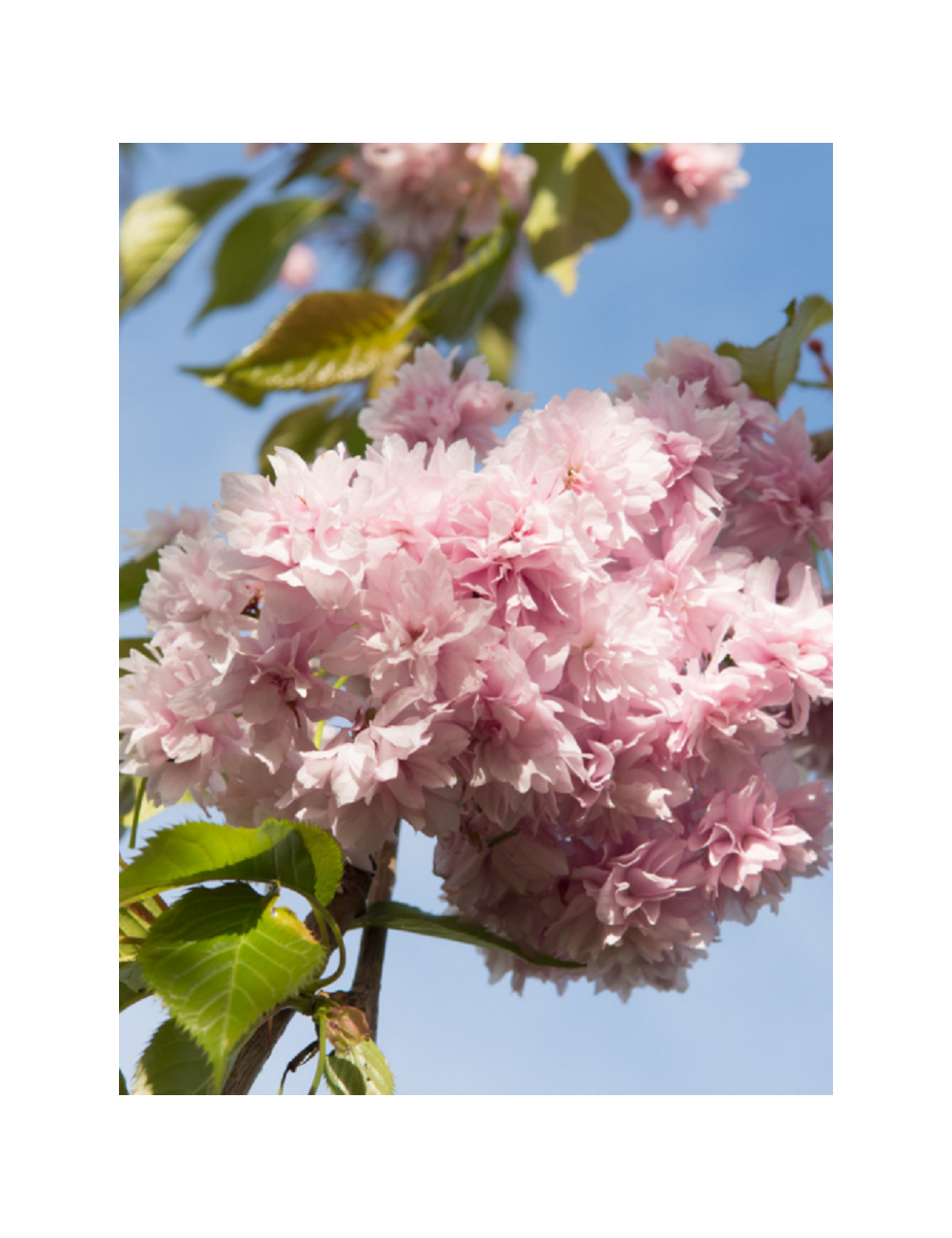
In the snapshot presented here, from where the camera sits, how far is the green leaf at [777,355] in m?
0.66

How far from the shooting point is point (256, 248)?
111cm

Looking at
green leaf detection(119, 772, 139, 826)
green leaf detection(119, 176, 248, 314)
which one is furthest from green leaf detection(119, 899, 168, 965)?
green leaf detection(119, 176, 248, 314)

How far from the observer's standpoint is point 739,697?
50cm

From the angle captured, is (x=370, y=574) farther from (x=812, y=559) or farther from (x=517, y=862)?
(x=812, y=559)

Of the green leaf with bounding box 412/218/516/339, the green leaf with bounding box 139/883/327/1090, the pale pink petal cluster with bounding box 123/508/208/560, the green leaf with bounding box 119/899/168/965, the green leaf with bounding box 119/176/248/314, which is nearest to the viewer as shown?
the green leaf with bounding box 139/883/327/1090

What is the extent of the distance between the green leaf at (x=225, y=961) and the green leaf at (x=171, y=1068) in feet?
0.09

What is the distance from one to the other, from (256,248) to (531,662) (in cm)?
85

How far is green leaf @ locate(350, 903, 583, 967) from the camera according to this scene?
0.50 metres

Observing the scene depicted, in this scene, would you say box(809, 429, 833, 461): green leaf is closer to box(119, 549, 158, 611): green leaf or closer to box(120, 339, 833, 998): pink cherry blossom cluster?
box(120, 339, 833, 998): pink cherry blossom cluster

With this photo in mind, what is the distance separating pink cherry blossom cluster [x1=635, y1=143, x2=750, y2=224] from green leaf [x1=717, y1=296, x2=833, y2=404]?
43cm

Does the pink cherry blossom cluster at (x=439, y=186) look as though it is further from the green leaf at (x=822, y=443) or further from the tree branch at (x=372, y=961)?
the tree branch at (x=372, y=961)

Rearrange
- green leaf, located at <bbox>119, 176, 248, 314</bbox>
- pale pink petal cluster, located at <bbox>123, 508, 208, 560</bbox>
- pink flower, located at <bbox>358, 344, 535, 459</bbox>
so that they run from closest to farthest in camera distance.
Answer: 1. pink flower, located at <bbox>358, 344, 535, 459</bbox>
2. pale pink petal cluster, located at <bbox>123, 508, 208, 560</bbox>
3. green leaf, located at <bbox>119, 176, 248, 314</bbox>

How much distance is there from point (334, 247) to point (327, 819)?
1.02 metres

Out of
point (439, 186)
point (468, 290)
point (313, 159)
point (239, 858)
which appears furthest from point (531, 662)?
point (313, 159)
